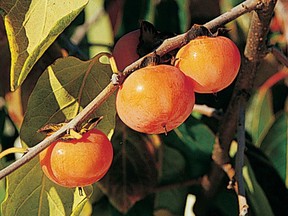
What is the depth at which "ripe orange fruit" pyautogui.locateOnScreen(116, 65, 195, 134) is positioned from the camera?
711mm

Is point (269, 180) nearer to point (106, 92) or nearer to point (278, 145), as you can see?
point (278, 145)

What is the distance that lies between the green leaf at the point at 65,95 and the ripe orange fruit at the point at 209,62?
0.13 meters

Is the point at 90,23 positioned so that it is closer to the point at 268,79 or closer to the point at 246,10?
the point at 268,79

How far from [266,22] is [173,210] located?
0.46 metres

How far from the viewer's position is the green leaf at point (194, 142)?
1170mm

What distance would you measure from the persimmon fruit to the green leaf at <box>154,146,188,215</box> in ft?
1.44

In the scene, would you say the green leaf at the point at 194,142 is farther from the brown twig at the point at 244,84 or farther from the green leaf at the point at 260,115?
the green leaf at the point at 260,115

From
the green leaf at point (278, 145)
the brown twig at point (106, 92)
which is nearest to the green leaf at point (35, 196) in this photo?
the brown twig at point (106, 92)

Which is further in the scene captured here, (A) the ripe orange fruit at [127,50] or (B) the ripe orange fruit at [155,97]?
(A) the ripe orange fruit at [127,50]

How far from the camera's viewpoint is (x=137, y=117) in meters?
0.72

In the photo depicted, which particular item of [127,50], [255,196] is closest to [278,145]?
[255,196]

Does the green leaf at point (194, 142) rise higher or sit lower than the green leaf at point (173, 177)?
higher

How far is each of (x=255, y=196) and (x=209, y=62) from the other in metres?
0.42

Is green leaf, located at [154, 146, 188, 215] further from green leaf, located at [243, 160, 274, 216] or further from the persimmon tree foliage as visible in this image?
green leaf, located at [243, 160, 274, 216]
